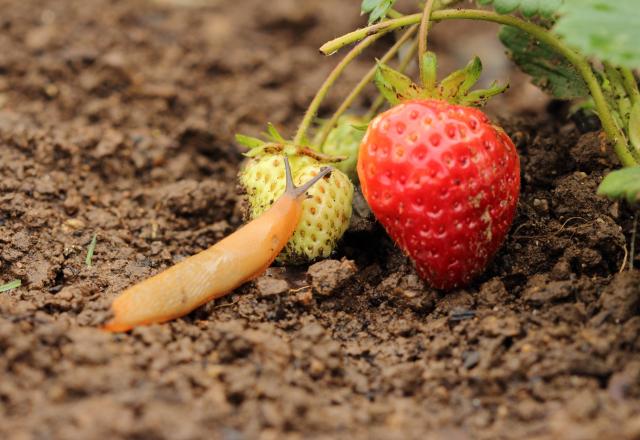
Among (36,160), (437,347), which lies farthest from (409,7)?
(437,347)

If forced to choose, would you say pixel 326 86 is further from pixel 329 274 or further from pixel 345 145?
pixel 329 274

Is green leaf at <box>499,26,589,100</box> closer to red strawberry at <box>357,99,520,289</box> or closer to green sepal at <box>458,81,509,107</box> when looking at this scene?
green sepal at <box>458,81,509,107</box>

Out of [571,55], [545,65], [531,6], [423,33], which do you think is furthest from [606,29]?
[545,65]

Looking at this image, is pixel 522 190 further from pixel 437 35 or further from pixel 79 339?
pixel 437 35

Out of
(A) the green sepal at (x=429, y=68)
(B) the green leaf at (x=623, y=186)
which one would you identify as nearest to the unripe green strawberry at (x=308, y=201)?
(A) the green sepal at (x=429, y=68)

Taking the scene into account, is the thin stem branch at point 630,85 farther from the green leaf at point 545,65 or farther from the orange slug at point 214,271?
the orange slug at point 214,271
